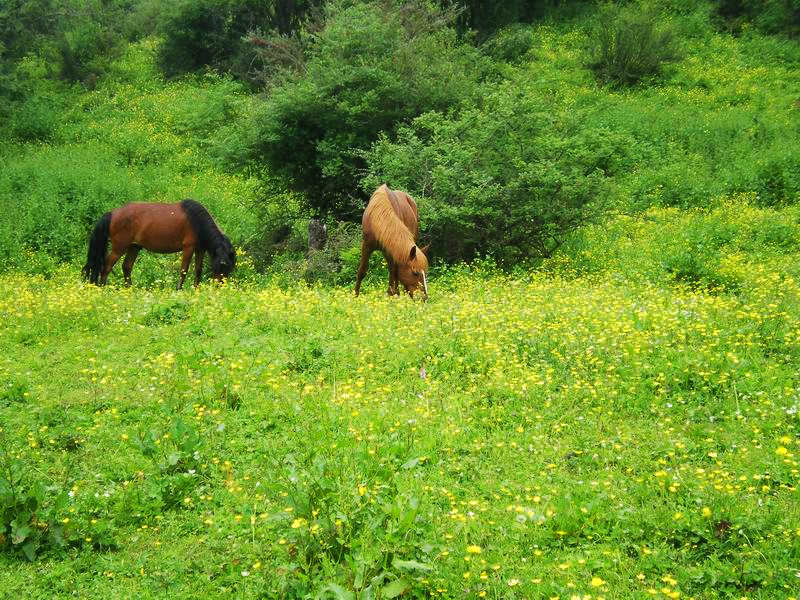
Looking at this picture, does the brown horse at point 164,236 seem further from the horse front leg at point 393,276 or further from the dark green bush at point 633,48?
the dark green bush at point 633,48

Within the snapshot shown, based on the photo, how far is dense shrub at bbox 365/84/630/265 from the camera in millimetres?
13883

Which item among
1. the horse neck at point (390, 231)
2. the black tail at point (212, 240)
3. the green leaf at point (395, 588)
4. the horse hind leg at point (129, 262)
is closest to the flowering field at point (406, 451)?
the green leaf at point (395, 588)

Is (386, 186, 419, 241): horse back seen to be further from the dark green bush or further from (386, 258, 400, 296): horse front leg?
the dark green bush

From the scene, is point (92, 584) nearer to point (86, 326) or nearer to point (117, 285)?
point (86, 326)

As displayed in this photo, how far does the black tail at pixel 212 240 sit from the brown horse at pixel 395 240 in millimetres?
2877

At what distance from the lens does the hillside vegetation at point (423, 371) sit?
4.57m

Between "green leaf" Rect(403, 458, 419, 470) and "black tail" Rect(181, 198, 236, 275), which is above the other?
"green leaf" Rect(403, 458, 419, 470)

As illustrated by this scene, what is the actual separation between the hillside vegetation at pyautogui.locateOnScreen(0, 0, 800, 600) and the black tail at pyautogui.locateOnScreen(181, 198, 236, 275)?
964 mm

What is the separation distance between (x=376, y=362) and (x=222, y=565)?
11.4ft

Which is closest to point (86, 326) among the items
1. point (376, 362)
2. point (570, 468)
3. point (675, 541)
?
point (376, 362)

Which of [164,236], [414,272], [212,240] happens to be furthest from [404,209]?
[164,236]

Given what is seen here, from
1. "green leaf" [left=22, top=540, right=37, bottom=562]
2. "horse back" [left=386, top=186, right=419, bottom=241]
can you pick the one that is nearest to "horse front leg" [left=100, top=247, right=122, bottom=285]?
"horse back" [left=386, top=186, right=419, bottom=241]

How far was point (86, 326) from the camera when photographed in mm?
9227

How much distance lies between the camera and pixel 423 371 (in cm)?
742
